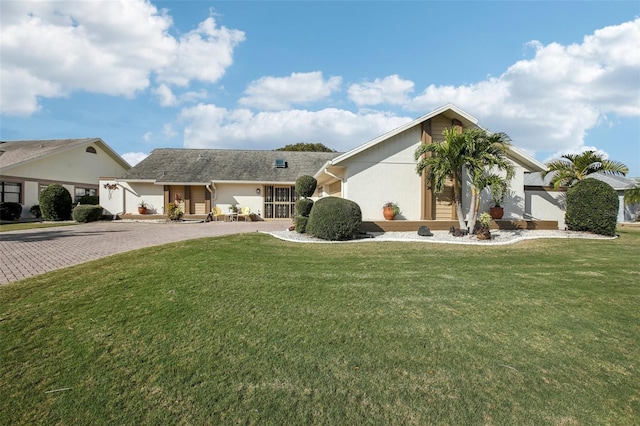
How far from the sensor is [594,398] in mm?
2834

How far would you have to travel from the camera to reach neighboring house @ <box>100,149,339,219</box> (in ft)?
70.5

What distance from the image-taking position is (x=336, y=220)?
1055 cm

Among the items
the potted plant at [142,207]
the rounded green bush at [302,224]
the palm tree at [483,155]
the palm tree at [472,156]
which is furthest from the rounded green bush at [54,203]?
the palm tree at [483,155]

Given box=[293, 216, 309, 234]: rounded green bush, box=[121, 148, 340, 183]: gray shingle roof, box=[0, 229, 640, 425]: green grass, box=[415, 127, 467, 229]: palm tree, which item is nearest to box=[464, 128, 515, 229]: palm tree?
box=[415, 127, 467, 229]: palm tree

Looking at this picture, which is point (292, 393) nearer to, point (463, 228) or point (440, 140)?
point (463, 228)

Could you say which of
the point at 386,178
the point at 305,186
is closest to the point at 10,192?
the point at 305,186

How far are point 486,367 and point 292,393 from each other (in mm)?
2028

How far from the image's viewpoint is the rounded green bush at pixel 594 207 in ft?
39.5

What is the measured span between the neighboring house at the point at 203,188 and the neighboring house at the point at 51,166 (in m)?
5.40

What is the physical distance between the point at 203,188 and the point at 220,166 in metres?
2.17

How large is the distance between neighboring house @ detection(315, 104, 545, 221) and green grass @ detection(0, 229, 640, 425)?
7205 mm

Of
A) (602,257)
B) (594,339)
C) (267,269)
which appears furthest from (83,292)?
(602,257)

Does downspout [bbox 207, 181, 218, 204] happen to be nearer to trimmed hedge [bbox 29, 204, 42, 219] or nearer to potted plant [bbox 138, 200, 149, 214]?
potted plant [bbox 138, 200, 149, 214]

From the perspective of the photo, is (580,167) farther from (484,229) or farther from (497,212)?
(484,229)
